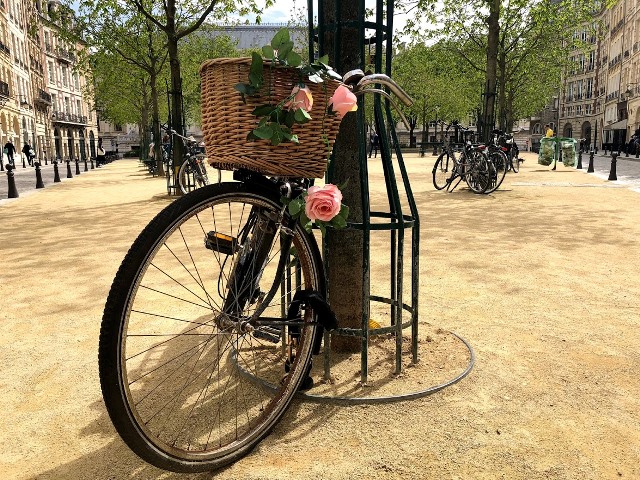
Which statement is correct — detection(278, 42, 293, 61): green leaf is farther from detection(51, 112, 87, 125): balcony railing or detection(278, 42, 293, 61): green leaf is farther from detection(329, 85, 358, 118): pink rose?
detection(51, 112, 87, 125): balcony railing

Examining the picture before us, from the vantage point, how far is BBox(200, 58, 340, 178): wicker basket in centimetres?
206

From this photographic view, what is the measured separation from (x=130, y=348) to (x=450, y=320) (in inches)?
82.7

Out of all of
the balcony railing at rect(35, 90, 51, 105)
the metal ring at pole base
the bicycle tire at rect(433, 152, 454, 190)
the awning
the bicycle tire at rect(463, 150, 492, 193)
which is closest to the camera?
the metal ring at pole base

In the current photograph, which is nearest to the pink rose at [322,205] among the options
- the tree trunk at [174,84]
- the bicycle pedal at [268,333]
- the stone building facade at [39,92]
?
the bicycle pedal at [268,333]

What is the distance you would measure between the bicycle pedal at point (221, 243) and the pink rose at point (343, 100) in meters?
0.72

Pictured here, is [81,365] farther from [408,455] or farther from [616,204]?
[616,204]

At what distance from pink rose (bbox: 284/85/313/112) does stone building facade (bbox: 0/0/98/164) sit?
3577 centimetres

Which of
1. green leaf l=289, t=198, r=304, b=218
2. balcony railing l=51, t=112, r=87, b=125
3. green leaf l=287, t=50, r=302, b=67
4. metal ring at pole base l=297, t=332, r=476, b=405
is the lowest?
metal ring at pole base l=297, t=332, r=476, b=405

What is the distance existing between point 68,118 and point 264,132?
69981mm

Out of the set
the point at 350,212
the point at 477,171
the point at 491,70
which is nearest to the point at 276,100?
the point at 350,212

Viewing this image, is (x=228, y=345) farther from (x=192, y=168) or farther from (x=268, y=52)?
(x=192, y=168)

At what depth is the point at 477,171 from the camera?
40.8 feet

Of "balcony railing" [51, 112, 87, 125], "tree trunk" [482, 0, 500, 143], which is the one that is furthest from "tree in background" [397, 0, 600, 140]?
"balcony railing" [51, 112, 87, 125]

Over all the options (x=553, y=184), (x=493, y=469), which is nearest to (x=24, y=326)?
(x=493, y=469)
